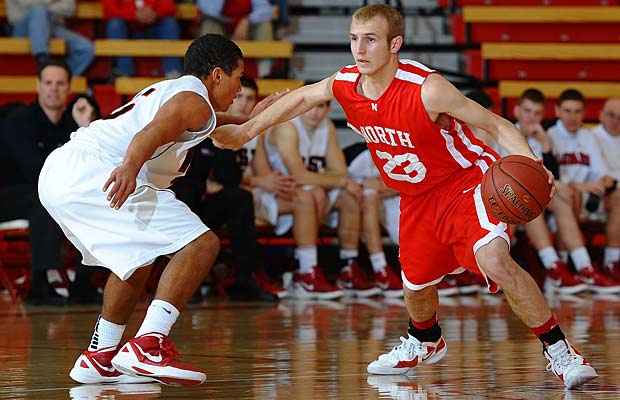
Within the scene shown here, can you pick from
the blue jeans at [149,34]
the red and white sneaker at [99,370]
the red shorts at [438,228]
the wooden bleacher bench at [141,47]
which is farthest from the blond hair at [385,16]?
the blue jeans at [149,34]

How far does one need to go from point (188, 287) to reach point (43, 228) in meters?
3.54

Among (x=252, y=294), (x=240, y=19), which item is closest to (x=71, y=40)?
(x=240, y=19)

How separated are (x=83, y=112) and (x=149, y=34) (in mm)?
2530

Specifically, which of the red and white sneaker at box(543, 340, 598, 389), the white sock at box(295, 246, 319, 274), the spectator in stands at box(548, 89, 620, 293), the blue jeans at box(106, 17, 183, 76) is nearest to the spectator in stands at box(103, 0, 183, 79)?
the blue jeans at box(106, 17, 183, 76)

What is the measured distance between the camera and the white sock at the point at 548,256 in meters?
8.31

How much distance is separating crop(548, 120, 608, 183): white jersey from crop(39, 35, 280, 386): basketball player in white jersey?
5.28 m

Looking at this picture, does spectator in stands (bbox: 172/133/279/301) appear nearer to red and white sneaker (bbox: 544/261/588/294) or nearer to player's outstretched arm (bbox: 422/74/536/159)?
Answer: red and white sneaker (bbox: 544/261/588/294)

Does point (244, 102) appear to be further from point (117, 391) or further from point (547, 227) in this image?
point (117, 391)

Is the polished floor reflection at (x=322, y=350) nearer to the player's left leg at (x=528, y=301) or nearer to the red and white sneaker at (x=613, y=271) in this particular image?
the player's left leg at (x=528, y=301)

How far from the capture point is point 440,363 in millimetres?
4656

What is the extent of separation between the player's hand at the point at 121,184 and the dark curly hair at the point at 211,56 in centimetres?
60

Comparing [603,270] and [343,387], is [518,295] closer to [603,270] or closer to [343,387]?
[343,387]

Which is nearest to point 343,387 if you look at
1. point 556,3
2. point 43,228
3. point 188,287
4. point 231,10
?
point 188,287

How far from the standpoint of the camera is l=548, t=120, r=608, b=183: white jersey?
899 centimetres
